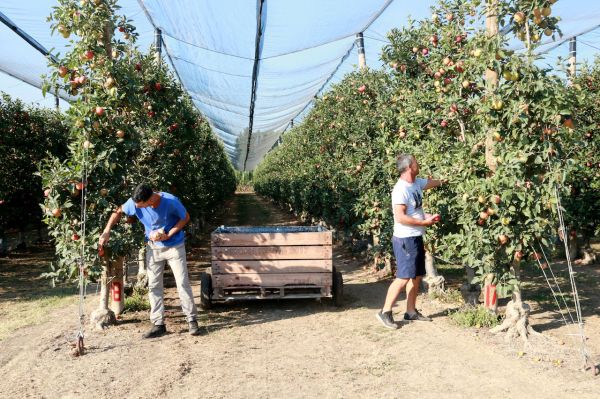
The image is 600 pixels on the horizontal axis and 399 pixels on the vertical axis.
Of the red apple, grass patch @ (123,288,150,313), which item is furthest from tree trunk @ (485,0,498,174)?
grass patch @ (123,288,150,313)

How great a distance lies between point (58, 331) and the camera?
18.2 feet

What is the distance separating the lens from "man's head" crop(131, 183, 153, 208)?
15.8 feet

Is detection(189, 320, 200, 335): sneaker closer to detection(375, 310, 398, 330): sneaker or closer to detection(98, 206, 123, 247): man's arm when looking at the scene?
detection(98, 206, 123, 247): man's arm

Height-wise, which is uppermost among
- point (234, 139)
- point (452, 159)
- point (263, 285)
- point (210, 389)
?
point (234, 139)

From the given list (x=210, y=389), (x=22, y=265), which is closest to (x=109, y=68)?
(x=210, y=389)

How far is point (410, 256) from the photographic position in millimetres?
5184

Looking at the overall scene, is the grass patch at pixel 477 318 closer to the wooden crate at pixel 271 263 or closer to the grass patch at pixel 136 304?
the wooden crate at pixel 271 263

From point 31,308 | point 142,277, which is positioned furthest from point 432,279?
point 31,308

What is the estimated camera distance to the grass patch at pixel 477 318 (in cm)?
525

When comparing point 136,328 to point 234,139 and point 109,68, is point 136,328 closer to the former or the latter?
point 109,68

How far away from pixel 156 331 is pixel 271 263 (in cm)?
161

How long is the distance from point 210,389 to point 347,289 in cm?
392

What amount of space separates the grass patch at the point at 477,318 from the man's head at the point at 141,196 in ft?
11.4

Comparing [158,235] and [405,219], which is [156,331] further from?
[405,219]
